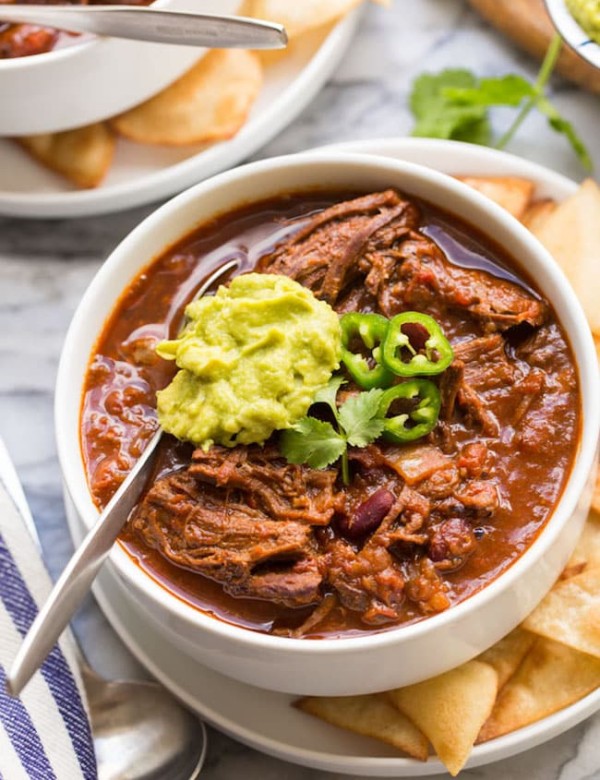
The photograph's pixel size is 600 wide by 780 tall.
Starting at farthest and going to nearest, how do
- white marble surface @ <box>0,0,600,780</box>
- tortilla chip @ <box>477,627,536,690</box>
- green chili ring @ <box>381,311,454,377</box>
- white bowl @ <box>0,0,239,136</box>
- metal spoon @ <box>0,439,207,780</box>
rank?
white marble surface @ <box>0,0,600,780</box>
white bowl @ <box>0,0,239,136</box>
metal spoon @ <box>0,439,207,780</box>
tortilla chip @ <box>477,627,536,690</box>
green chili ring @ <box>381,311,454,377</box>

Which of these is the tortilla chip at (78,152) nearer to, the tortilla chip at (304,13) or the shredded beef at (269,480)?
the tortilla chip at (304,13)

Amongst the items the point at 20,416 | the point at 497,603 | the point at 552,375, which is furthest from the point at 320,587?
the point at 20,416

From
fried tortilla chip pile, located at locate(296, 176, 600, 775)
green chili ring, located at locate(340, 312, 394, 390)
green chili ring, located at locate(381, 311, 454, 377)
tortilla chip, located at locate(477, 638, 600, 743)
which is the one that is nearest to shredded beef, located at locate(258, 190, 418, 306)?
green chili ring, located at locate(340, 312, 394, 390)

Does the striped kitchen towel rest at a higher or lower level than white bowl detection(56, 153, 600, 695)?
lower

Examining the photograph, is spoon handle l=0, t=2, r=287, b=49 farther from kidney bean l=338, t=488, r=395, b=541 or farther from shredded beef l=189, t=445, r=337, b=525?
kidney bean l=338, t=488, r=395, b=541

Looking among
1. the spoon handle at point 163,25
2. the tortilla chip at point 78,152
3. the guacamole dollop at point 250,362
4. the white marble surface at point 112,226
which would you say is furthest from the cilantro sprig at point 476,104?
the guacamole dollop at point 250,362

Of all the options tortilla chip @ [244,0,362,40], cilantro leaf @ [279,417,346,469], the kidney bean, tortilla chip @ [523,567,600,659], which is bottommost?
tortilla chip @ [523,567,600,659]

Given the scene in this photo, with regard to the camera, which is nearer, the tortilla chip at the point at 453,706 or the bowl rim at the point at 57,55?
the tortilla chip at the point at 453,706
